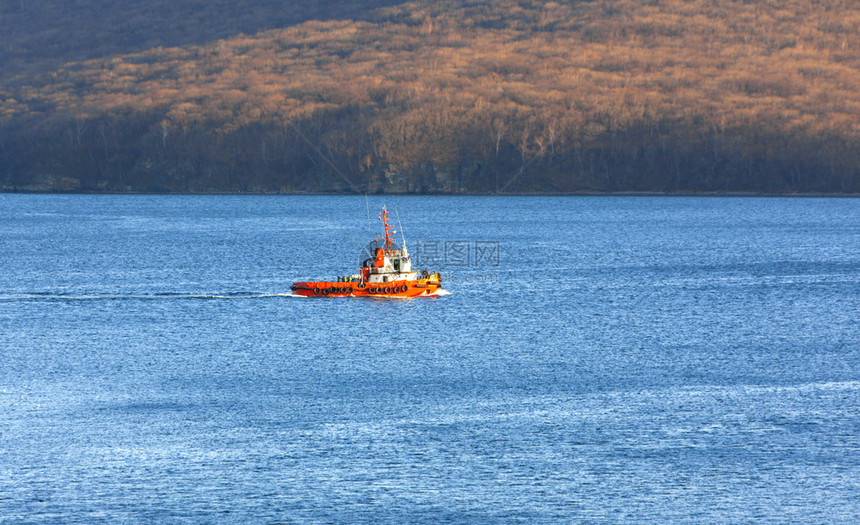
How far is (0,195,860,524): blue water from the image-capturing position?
40.5 m

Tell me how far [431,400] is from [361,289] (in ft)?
107

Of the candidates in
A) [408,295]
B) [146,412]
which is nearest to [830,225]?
[408,295]

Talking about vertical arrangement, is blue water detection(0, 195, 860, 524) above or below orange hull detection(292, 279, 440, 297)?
below

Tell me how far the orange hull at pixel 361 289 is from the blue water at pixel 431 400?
3.37 feet

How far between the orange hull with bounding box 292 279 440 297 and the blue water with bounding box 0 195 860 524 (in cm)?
103

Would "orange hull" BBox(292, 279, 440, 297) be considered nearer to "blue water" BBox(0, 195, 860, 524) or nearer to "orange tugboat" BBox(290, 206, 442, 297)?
"orange tugboat" BBox(290, 206, 442, 297)

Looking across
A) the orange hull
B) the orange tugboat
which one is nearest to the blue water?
the orange hull

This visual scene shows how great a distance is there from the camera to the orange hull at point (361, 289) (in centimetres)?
8550

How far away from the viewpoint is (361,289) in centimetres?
8594

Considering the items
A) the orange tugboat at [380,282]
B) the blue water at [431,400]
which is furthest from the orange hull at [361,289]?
the blue water at [431,400]

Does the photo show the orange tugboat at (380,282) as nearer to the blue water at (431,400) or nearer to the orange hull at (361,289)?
the orange hull at (361,289)

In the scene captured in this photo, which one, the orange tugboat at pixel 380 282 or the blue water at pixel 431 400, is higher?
the orange tugboat at pixel 380 282

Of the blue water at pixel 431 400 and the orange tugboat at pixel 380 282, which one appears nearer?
the blue water at pixel 431 400

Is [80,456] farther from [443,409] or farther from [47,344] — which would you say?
[47,344]
